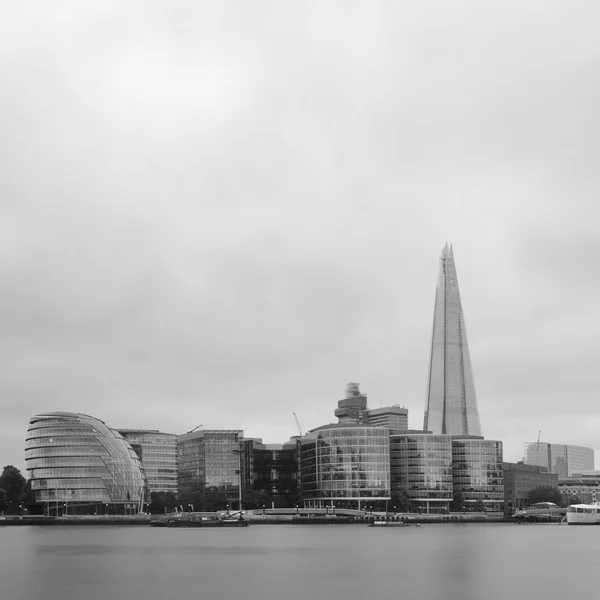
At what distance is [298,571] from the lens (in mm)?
85125

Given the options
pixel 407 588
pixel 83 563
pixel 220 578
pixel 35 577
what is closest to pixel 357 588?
pixel 407 588

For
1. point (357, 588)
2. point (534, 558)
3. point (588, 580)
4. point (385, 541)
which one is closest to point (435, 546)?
point (385, 541)

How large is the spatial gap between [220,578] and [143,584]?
24.3 ft

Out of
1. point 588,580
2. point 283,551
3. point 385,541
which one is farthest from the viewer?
point 385,541

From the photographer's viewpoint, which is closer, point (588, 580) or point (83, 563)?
point (588, 580)

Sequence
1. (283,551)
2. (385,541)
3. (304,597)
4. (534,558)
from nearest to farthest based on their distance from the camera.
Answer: (304,597) → (534,558) → (283,551) → (385,541)

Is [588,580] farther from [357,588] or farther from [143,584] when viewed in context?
[143,584]

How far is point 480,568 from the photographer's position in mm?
88125

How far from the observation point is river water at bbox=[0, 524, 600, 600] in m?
68.6

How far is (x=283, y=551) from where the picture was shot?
113438 mm

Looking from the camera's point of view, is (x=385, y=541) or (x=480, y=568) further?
(x=385, y=541)

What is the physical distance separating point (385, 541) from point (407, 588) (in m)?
67.9

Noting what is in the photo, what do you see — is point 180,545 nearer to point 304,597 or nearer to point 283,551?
point 283,551

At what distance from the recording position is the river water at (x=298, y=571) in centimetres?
6862
